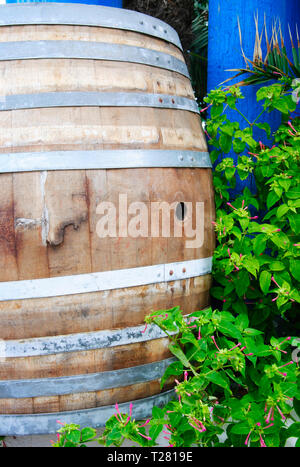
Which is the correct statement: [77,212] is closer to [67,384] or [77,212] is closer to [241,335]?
[67,384]

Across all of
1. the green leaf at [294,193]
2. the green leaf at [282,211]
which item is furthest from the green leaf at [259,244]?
the green leaf at [294,193]

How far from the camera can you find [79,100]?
1.49 m

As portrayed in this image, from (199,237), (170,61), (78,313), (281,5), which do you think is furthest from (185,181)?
(281,5)

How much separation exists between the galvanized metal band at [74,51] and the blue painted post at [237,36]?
30.7 inches

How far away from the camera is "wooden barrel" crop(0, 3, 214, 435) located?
1456 millimetres

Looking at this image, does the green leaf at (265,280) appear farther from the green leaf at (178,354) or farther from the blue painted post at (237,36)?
the blue painted post at (237,36)

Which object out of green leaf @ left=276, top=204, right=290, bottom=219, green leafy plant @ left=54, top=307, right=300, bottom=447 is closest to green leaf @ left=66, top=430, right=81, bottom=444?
green leafy plant @ left=54, top=307, right=300, bottom=447

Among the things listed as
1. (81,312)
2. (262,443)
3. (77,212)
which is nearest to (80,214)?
(77,212)

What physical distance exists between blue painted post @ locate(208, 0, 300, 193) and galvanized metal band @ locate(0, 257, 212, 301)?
0.86m

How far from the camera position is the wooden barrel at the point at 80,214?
146 cm

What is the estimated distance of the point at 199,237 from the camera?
1.74 meters

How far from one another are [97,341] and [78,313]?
0.12m

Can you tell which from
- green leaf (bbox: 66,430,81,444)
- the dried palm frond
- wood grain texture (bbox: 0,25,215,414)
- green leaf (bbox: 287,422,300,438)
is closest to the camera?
green leaf (bbox: 66,430,81,444)

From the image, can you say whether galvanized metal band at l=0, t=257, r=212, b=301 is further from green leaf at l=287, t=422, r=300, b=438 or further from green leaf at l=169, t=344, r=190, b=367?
green leaf at l=287, t=422, r=300, b=438
